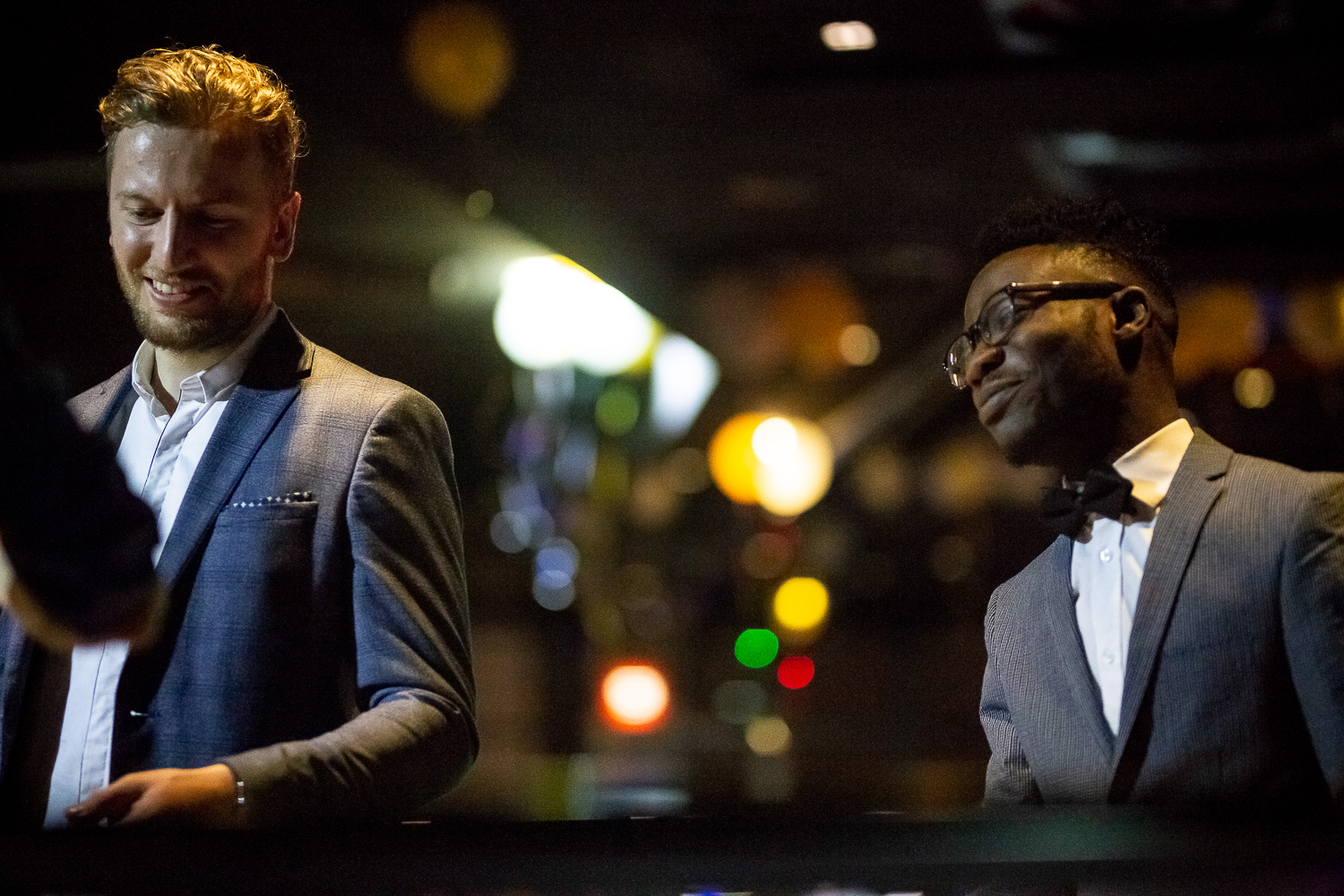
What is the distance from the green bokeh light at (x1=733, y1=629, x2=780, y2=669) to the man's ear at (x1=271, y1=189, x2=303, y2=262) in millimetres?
12604

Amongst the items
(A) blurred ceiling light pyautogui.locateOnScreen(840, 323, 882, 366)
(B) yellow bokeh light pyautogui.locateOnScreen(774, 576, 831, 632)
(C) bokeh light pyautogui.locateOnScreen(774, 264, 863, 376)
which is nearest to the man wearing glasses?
(C) bokeh light pyautogui.locateOnScreen(774, 264, 863, 376)

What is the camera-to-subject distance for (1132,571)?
60.6 inches

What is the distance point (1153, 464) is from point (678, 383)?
36.0 feet

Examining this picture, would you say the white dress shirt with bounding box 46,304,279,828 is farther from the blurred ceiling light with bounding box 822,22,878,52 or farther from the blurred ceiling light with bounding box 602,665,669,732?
the blurred ceiling light with bounding box 602,665,669,732

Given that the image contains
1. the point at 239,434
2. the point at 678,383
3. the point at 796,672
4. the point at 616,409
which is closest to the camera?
the point at 239,434

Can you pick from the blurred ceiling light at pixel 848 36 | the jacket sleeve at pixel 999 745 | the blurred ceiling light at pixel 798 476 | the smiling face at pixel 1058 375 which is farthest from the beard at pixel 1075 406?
the blurred ceiling light at pixel 798 476

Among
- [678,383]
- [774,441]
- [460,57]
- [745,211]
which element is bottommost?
[774,441]

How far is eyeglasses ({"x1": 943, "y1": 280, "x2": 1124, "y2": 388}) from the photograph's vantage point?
5.10ft

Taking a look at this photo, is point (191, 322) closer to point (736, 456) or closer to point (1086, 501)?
point (1086, 501)

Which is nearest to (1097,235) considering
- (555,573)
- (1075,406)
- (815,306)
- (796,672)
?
(1075,406)

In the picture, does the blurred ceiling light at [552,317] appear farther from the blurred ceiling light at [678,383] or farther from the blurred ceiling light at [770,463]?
the blurred ceiling light at [770,463]

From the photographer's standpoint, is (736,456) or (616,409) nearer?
(616,409)

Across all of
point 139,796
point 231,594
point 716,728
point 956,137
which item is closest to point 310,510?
point 231,594

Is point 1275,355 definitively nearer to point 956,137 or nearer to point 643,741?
point 956,137
